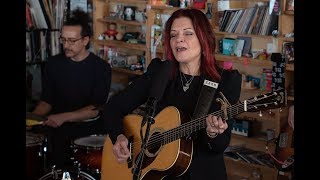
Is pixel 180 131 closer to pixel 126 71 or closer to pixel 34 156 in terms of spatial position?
pixel 34 156

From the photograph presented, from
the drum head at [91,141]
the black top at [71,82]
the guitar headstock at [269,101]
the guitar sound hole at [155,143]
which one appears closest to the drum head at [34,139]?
the drum head at [91,141]

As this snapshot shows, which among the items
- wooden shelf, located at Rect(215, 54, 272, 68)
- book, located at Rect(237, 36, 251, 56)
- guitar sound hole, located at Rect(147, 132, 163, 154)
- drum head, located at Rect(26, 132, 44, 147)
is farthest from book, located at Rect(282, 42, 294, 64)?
drum head, located at Rect(26, 132, 44, 147)

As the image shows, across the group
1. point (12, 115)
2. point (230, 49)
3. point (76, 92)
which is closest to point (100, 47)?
point (76, 92)

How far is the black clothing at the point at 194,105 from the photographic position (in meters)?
1.82

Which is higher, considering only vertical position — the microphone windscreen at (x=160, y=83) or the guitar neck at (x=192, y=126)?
the microphone windscreen at (x=160, y=83)

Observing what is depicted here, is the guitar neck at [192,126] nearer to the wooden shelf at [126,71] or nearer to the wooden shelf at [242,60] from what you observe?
the wooden shelf at [242,60]

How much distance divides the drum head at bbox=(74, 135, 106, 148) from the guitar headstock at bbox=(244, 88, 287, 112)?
1.43m

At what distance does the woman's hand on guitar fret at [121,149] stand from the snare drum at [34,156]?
1.09 meters

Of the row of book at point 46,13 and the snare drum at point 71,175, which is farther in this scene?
the row of book at point 46,13

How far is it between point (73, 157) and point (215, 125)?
152 centimetres

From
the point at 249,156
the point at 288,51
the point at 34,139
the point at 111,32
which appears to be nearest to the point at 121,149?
the point at 34,139

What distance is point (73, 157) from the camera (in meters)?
2.96

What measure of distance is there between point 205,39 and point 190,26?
78 millimetres
